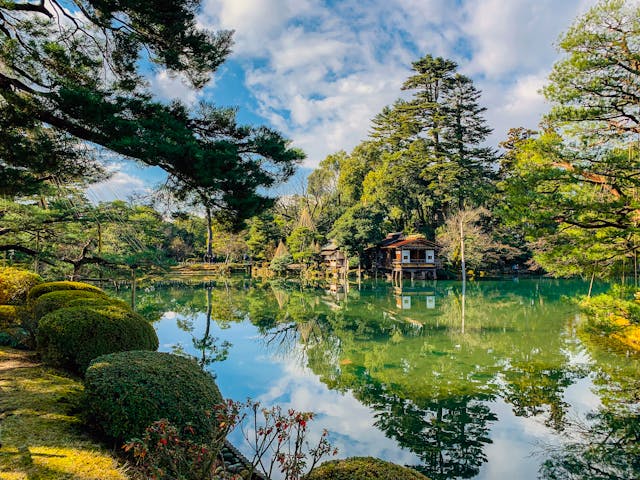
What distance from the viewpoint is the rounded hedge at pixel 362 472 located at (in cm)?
182

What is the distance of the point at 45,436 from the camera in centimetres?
328

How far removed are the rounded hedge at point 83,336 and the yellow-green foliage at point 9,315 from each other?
9.42 feet

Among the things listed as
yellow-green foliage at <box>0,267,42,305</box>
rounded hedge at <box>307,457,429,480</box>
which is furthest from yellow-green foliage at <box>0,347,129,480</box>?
yellow-green foliage at <box>0,267,42,305</box>

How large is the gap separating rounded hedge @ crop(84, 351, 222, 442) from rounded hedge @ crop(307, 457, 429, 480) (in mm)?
1295

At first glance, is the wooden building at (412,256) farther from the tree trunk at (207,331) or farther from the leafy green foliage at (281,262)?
the tree trunk at (207,331)

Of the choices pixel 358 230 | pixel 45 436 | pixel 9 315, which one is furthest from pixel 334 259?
pixel 45 436

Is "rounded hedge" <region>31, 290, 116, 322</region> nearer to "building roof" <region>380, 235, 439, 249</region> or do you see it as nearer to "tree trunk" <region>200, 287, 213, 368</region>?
"tree trunk" <region>200, 287, 213, 368</region>

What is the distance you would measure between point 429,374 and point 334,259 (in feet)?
75.7

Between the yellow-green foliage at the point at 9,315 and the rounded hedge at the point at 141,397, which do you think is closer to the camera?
the rounded hedge at the point at 141,397

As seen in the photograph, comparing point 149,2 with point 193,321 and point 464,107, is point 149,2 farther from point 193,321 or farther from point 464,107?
point 464,107

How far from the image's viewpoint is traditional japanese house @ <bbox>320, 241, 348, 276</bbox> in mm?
28422

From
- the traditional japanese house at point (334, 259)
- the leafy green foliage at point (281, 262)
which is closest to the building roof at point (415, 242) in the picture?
the traditional japanese house at point (334, 259)

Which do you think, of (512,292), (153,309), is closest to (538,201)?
(153,309)

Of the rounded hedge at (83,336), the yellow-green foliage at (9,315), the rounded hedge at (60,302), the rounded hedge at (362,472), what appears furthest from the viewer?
the yellow-green foliage at (9,315)
